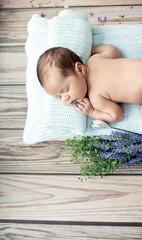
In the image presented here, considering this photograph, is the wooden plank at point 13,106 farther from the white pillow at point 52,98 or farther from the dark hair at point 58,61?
the dark hair at point 58,61

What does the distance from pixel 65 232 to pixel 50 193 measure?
0.24 metres

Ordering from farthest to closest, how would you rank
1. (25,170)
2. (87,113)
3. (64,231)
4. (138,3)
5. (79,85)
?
1. (138,3)
2. (25,170)
3. (64,231)
4. (87,113)
5. (79,85)

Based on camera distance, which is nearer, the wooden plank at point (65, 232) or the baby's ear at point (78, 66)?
the baby's ear at point (78, 66)

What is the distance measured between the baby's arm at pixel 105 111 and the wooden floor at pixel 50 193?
35 cm

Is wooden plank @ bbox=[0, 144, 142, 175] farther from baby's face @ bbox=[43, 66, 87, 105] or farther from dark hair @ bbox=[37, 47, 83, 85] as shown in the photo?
dark hair @ bbox=[37, 47, 83, 85]

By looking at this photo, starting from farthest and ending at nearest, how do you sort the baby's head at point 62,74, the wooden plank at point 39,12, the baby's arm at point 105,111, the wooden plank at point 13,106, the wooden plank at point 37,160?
1. the wooden plank at point 39,12
2. the wooden plank at point 13,106
3. the wooden plank at point 37,160
4. the baby's arm at point 105,111
5. the baby's head at point 62,74

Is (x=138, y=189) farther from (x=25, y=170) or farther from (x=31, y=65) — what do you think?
(x=31, y=65)

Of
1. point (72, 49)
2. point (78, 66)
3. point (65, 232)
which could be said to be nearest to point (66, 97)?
point (78, 66)

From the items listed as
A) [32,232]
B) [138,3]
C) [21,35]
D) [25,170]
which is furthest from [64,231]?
[138,3]

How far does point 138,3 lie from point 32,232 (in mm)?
1718

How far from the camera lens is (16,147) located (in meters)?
1.50

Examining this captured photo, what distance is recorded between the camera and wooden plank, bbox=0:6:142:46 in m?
1.65

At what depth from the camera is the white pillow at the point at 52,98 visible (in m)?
1.22

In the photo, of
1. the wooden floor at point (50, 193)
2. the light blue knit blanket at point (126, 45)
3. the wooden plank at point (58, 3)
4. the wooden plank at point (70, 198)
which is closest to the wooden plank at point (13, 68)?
the wooden floor at point (50, 193)
